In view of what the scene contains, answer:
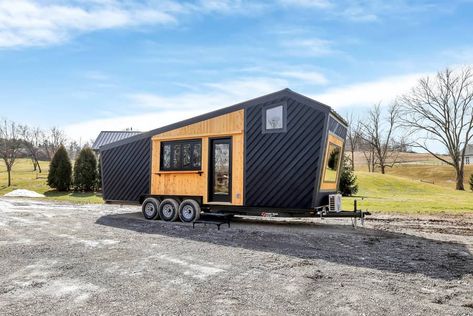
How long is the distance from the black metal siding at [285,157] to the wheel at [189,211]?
1620 millimetres

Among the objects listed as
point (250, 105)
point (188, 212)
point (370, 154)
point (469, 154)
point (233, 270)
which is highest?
point (469, 154)

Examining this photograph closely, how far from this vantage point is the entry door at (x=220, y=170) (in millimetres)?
10766

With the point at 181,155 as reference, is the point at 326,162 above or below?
below

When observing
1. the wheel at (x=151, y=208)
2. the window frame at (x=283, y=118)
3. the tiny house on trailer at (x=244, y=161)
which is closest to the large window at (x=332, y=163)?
the tiny house on trailer at (x=244, y=161)

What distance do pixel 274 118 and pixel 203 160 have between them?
2499mm

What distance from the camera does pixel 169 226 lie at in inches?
411

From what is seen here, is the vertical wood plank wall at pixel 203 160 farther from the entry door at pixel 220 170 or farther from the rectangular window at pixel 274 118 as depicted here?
the rectangular window at pixel 274 118

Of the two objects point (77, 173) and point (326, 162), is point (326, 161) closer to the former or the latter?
point (326, 162)

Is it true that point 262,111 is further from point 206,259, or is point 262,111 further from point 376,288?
point 376,288

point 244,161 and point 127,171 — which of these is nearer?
point 244,161

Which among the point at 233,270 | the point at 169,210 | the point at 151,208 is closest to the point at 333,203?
the point at 169,210

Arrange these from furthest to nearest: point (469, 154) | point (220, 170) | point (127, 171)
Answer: point (469, 154), point (127, 171), point (220, 170)

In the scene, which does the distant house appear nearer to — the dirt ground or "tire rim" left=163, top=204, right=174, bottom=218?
the dirt ground

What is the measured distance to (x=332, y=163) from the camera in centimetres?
1060
